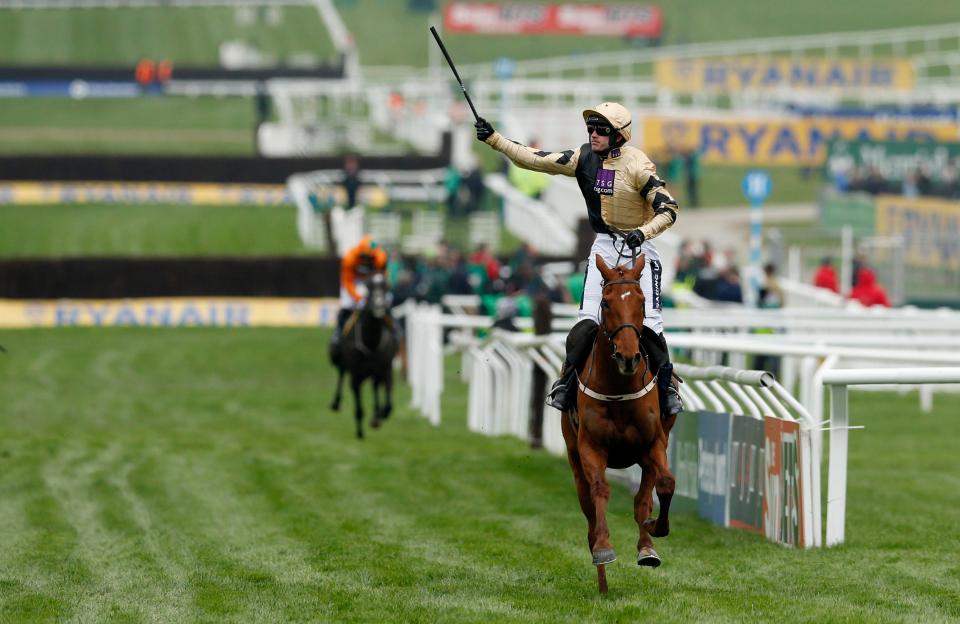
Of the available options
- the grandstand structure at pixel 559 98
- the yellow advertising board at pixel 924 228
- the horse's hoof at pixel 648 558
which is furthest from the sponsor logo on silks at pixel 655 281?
the grandstand structure at pixel 559 98

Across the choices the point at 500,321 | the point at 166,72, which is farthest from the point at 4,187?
the point at 500,321

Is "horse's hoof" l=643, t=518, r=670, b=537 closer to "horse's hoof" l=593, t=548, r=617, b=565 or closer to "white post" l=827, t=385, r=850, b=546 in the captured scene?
"horse's hoof" l=593, t=548, r=617, b=565

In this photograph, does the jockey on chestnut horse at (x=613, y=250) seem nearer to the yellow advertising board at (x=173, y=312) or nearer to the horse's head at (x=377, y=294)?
the horse's head at (x=377, y=294)

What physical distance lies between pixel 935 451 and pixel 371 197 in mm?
24350

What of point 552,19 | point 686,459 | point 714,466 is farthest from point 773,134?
point 714,466

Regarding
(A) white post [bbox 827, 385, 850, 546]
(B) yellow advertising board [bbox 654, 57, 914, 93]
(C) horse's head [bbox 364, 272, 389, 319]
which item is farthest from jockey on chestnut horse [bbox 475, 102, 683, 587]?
(B) yellow advertising board [bbox 654, 57, 914, 93]

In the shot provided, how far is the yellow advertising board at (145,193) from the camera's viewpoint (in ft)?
138

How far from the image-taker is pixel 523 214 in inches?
1439

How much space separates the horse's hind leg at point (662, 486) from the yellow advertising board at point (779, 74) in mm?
46827

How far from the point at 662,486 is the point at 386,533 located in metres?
2.86

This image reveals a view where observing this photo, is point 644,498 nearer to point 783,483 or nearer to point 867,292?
point 783,483

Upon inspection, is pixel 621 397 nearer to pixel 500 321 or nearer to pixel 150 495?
pixel 150 495

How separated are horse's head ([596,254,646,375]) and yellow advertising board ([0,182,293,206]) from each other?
1333 inches

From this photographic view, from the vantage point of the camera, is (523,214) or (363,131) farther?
(363,131)
